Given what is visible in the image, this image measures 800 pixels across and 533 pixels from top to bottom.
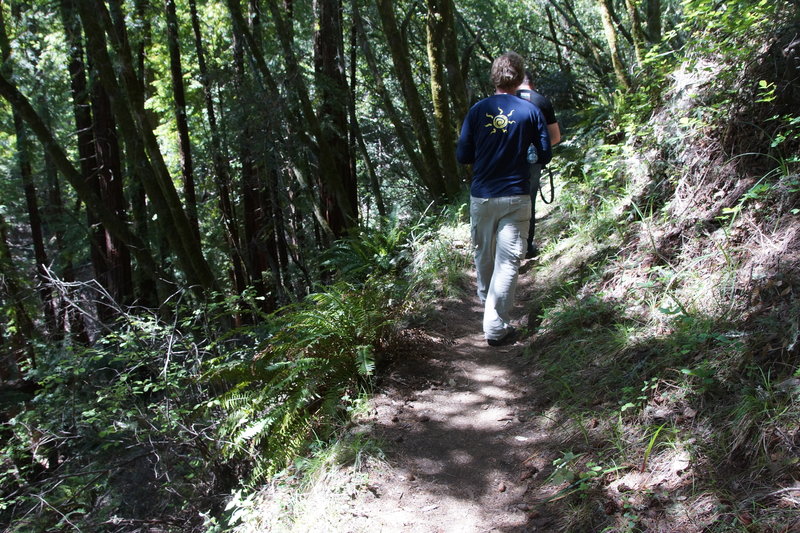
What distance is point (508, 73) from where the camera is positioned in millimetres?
4594

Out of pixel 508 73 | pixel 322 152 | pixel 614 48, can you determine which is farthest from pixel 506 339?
pixel 614 48

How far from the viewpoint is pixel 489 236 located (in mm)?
4742

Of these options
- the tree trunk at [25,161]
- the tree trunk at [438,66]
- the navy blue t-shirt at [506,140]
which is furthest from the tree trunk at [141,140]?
the navy blue t-shirt at [506,140]

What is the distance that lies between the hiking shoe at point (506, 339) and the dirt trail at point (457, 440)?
0.08 meters

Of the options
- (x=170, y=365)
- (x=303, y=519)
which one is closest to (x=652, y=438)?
(x=303, y=519)

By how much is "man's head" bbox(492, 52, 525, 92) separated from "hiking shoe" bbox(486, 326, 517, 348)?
2.08 meters

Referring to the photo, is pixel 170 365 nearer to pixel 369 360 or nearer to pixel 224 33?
pixel 369 360

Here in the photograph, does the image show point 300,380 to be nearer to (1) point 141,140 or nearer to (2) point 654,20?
(1) point 141,140

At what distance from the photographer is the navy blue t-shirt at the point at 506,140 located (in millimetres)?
4426

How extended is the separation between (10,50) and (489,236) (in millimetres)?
10409

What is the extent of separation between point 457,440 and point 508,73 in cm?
294

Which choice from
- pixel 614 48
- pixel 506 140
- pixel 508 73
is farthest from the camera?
pixel 614 48

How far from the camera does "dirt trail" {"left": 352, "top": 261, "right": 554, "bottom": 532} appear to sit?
3.17m

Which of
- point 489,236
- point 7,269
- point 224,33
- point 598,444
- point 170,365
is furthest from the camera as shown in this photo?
→ point 224,33
